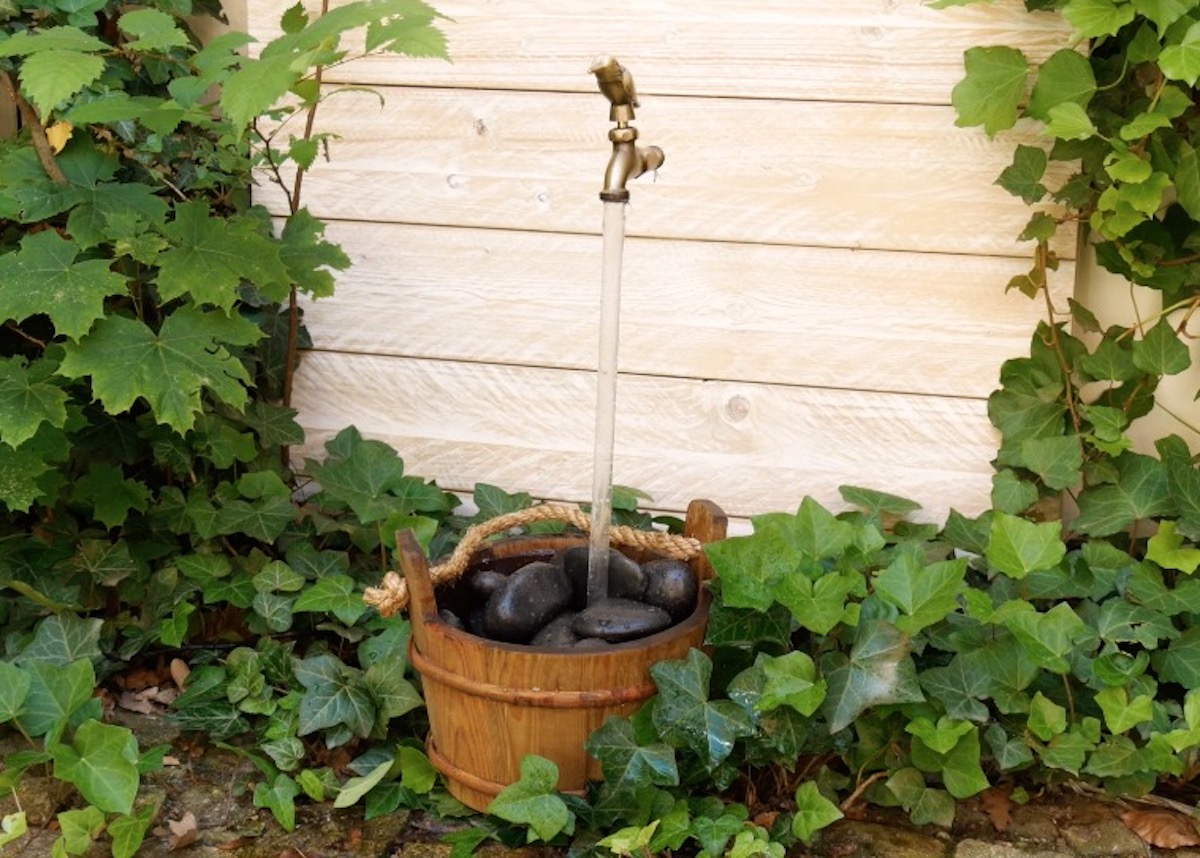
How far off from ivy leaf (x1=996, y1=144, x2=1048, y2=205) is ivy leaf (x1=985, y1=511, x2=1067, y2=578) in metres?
0.58

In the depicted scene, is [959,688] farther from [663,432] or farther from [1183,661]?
[663,432]

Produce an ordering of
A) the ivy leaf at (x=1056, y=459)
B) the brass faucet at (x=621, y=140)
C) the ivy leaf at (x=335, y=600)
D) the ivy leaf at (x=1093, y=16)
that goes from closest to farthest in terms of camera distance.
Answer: the brass faucet at (x=621, y=140) < the ivy leaf at (x=1093, y=16) < the ivy leaf at (x=335, y=600) < the ivy leaf at (x=1056, y=459)

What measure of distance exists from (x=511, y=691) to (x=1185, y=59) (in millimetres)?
1295

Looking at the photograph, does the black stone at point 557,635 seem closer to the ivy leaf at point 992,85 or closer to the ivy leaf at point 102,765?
the ivy leaf at point 102,765

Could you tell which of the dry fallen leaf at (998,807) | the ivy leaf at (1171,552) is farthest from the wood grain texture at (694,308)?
the dry fallen leaf at (998,807)

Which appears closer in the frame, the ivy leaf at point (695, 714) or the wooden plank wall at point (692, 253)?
the ivy leaf at point (695, 714)

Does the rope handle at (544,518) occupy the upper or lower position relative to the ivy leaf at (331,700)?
upper

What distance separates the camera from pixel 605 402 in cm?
178

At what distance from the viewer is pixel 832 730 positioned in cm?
161

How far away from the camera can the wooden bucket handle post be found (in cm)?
167

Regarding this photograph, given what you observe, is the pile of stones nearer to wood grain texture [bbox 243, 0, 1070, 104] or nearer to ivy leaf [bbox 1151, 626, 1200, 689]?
ivy leaf [bbox 1151, 626, 1200, 689]

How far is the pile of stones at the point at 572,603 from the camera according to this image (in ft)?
5.56

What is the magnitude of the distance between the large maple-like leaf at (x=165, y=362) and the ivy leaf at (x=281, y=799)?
0.51 meters

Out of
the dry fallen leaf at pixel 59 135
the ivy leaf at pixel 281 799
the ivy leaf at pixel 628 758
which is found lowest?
the ivy leaf at pixel 281 799
